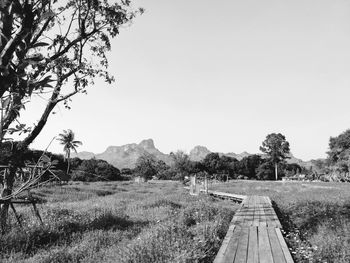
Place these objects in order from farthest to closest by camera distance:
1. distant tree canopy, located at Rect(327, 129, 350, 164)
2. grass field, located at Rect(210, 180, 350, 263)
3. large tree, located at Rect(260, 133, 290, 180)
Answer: large tree, located at Rect(260, 133, 290, 180)
distant tree canopy, located at Rect(327, 129, 350, 164)
grass field, located at Rect(210, 180, 350, 263)

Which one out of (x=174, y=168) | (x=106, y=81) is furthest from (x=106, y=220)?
(x=174, y=168)

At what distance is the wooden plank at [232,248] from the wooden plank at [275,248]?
0.79 metres

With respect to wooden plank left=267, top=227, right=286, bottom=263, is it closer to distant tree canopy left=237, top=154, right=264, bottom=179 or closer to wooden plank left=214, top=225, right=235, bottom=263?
wooden plank left=214, top=225, right=235, bottom=263

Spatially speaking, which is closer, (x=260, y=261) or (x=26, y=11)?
(x=26, y=11)

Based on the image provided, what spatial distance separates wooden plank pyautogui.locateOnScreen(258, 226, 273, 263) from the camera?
596cm

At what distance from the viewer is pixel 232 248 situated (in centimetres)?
664

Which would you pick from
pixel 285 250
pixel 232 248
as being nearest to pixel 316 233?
pixel 285 250

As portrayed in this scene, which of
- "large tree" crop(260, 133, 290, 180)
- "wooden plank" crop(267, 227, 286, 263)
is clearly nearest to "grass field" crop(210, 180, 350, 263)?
"wooden plank" crop(267, 227, 286, 263)

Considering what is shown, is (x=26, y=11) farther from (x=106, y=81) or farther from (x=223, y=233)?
(x=106, y=81)

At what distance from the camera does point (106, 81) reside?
11156 mm

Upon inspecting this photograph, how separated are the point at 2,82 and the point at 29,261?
5.16m

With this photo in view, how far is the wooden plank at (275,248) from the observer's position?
5.95 m

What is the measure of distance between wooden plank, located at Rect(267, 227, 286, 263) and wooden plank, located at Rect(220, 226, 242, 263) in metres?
0.79

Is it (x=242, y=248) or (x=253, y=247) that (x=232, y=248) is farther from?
(x=253, y=247)
